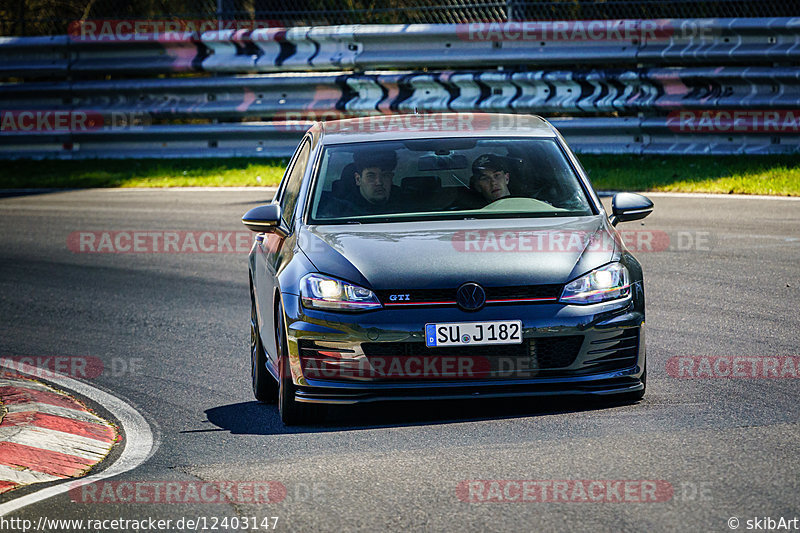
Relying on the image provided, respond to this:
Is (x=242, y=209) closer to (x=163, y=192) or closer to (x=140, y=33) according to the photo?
(x=163, y=192)

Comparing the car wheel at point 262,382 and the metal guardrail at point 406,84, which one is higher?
the metal guardrail at point 406,84

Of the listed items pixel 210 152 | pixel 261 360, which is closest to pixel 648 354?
pixel 261 360

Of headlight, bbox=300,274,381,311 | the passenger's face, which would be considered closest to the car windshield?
the passenger's face

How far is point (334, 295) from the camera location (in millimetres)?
6422

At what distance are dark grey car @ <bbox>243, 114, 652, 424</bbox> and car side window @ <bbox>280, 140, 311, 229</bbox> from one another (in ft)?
0.86

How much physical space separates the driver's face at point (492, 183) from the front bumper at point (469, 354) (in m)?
1.27

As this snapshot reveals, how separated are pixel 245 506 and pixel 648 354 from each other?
367 centimetres

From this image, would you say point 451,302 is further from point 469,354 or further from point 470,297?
point 469,354

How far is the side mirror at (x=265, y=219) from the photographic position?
729 centimetres

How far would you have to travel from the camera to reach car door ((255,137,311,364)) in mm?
7066

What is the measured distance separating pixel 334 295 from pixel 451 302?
0.58 metres

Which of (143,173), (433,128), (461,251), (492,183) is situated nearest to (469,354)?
(461,251)

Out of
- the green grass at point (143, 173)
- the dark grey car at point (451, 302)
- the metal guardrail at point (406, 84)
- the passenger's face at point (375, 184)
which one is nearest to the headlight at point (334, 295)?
the dark grey car at point (451, 302)

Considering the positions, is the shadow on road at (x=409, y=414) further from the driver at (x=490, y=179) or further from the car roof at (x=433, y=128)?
the car roof at (x=433, y=128)
